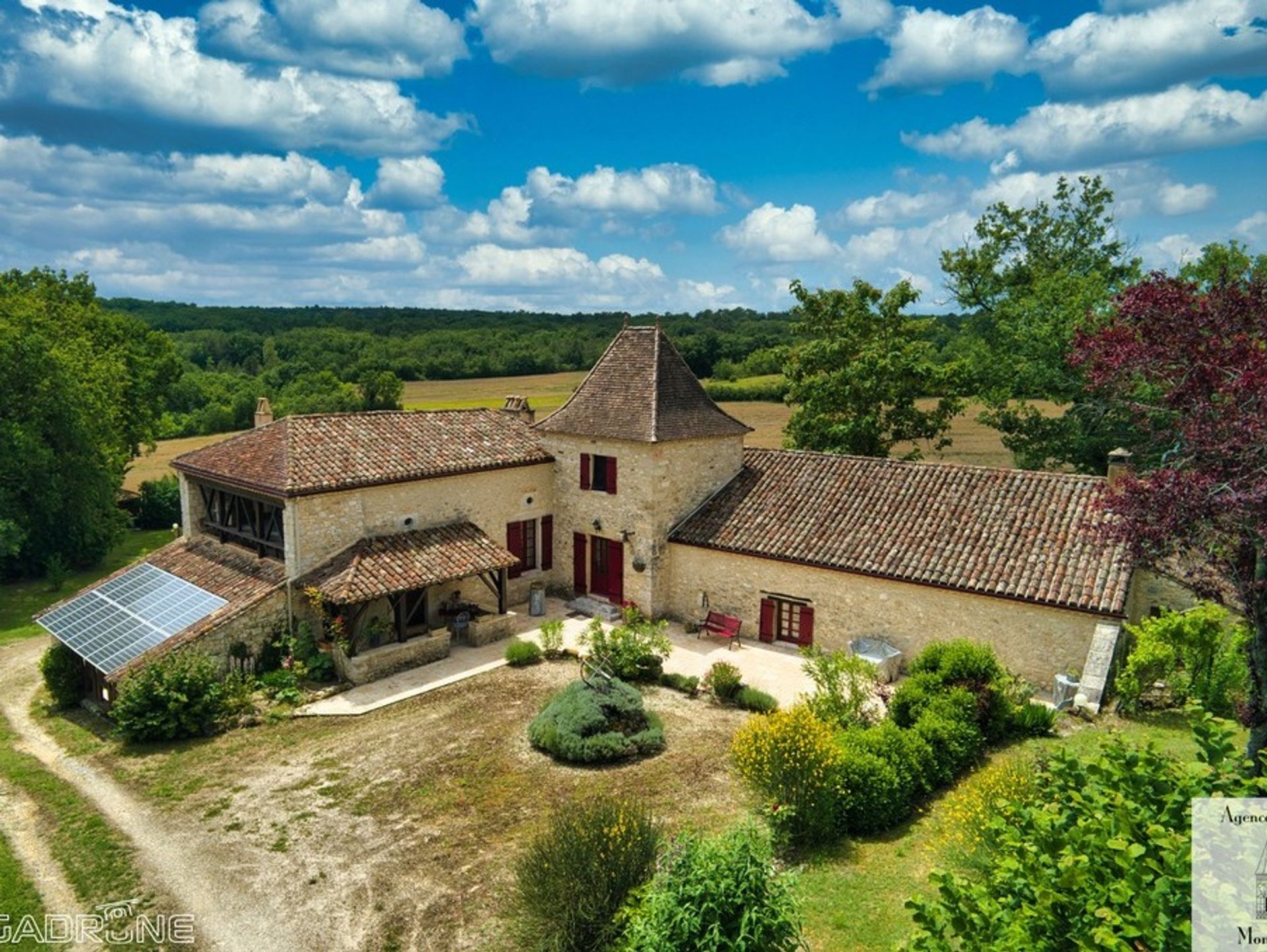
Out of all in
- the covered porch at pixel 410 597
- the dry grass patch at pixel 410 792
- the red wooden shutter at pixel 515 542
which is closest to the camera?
the dry grass patch at pixel 410 792

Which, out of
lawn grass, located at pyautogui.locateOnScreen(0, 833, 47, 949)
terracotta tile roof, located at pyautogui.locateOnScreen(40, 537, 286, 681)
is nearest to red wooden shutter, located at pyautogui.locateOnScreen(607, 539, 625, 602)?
terracotta tile roof, located at pyautogui.locateOnScreen(40, 537, 286, 681)

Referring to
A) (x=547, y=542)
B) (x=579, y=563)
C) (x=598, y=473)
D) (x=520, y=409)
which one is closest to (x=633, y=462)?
→ (x=598, y=473)

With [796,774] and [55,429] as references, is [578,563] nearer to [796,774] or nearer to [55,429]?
[796,774]

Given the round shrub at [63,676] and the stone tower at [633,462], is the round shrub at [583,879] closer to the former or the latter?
the stone tower at [633,462]

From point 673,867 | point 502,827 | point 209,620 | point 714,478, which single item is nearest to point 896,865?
point 673,867

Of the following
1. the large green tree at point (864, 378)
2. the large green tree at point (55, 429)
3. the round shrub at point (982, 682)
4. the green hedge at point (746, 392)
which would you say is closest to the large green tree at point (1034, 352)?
the large green tree at point (864, 378)

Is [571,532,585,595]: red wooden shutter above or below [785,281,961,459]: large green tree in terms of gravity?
below

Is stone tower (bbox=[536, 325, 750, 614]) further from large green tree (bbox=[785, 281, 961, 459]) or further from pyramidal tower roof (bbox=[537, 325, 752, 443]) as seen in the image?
large green tree (bbox=[785, 281, 961, 459])
